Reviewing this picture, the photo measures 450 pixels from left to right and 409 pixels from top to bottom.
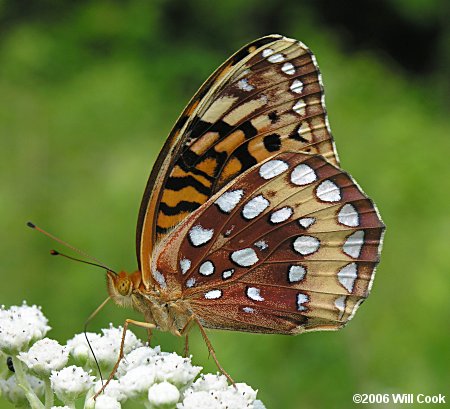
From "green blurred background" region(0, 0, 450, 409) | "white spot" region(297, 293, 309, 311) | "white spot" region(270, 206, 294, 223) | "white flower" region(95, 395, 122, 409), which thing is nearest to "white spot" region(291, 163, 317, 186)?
"white spot" region(270, 206, 294, 223)

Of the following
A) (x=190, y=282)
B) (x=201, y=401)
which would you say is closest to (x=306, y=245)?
(x=190, y=282)

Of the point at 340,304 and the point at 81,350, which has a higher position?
the point at 340,304

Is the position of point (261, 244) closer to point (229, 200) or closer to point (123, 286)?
point (229, 200)

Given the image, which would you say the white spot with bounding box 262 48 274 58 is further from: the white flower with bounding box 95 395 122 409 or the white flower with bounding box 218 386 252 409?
the white flower with bounding box 95 395 122 409

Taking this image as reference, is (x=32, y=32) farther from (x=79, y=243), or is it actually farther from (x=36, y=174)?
(x=79, y=243)

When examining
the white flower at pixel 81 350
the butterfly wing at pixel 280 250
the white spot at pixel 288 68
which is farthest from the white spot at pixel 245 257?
the white spot at pixel 288 68

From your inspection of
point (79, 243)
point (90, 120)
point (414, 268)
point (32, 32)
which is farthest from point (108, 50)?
point (414, 268)
